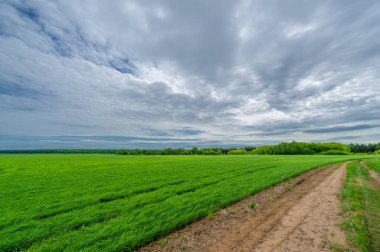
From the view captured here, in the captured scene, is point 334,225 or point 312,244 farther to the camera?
point 334,225

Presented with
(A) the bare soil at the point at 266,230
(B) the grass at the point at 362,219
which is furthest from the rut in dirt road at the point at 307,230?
(B) the grass at the point at 362,219

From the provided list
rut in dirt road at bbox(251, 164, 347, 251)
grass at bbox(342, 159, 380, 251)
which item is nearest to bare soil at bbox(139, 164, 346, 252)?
rut in dirt road at bbox(251, 164, 347, 251)

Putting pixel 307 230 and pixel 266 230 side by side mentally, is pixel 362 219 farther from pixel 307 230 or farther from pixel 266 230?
pixel 266 230

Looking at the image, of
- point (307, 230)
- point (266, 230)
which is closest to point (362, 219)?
point (307, 230)

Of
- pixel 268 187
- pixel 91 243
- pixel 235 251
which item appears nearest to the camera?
pixel 235 251

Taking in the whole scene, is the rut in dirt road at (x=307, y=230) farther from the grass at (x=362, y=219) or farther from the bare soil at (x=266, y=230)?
the grass at (x=362, y=219)

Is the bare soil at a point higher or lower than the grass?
lower

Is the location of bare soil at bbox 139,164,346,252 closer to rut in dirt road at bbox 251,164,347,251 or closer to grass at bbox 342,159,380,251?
rut in dirt road at bbox 251,164,347,251

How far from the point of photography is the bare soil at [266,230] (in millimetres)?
5465

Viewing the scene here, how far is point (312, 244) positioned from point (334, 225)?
6.64 feet

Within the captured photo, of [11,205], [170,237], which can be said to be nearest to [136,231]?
[170,237]

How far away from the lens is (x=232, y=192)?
11422mm

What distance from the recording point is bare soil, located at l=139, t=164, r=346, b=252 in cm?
546

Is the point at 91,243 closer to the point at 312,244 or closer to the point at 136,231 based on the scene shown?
the point at 136,231
